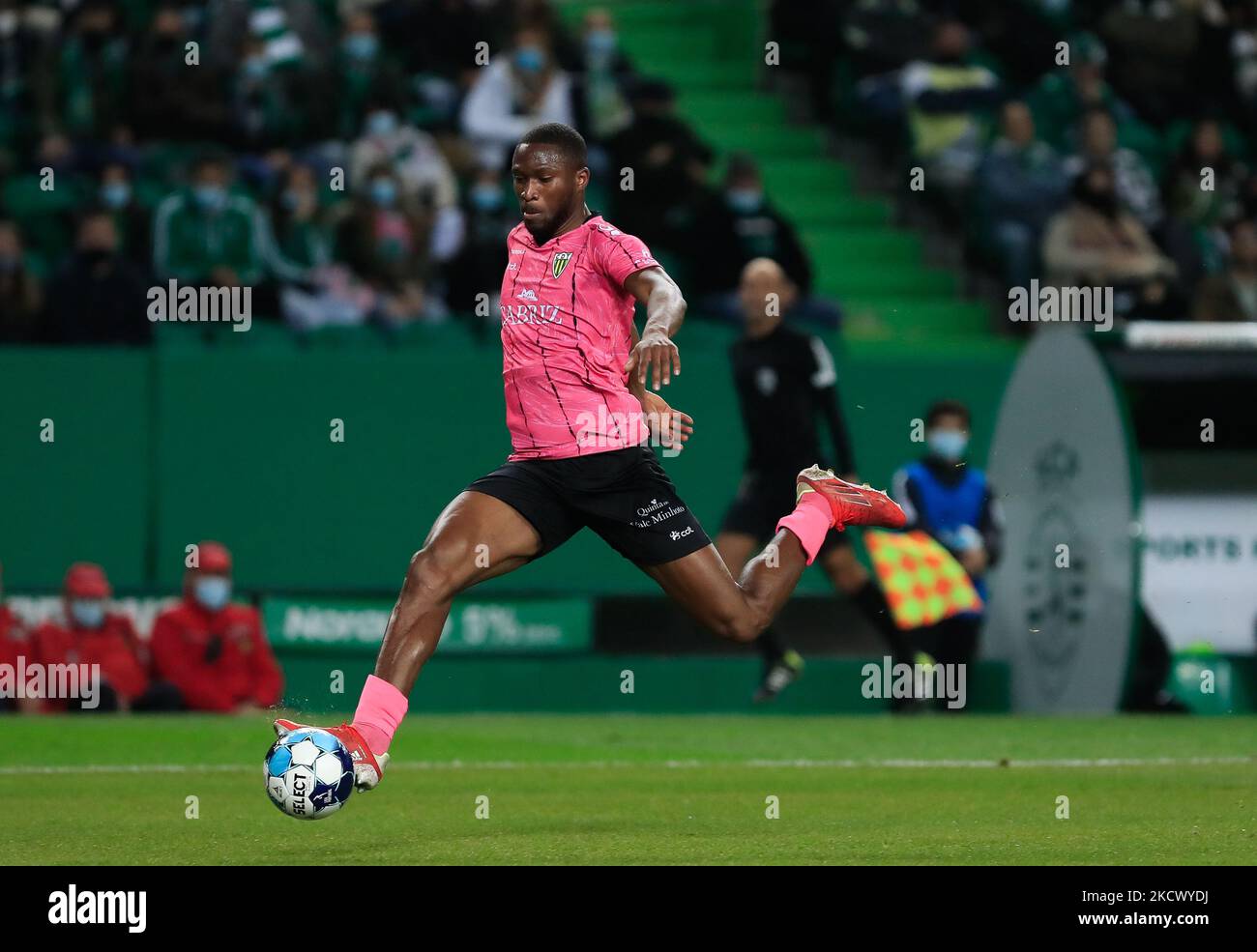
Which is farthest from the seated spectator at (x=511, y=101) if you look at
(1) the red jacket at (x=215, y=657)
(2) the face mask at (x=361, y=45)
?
(1) the red jacket at (x=215, y=657)

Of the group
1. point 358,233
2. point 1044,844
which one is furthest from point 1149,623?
point 1044,844

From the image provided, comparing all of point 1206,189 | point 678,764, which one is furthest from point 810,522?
point 1206,189

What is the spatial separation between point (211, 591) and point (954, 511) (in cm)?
474

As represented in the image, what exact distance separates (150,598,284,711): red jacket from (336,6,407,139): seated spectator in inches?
192

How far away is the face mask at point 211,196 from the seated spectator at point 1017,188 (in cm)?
613

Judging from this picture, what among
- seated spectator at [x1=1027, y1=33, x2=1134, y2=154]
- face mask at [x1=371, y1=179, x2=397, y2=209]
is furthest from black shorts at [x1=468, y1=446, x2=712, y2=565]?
seated spectator at [x1=1027, y1=33, x2=1134, y2=154]

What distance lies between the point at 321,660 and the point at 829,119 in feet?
28.4

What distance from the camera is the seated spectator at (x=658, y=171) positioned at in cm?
1786

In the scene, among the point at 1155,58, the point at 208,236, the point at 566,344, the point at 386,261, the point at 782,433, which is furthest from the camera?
the point at 1155,58

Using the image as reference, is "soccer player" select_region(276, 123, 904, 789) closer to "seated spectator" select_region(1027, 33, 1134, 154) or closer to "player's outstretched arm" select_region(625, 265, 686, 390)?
"player's outstretched arm" select_region(625, 265, 686, 390)

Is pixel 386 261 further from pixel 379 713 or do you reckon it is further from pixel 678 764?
pixel 379 713

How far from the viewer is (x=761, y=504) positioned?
14453 millimetres

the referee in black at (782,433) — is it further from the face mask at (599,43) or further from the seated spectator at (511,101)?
the face mask at (599,43)

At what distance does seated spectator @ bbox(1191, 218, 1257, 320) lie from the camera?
59.7ft
